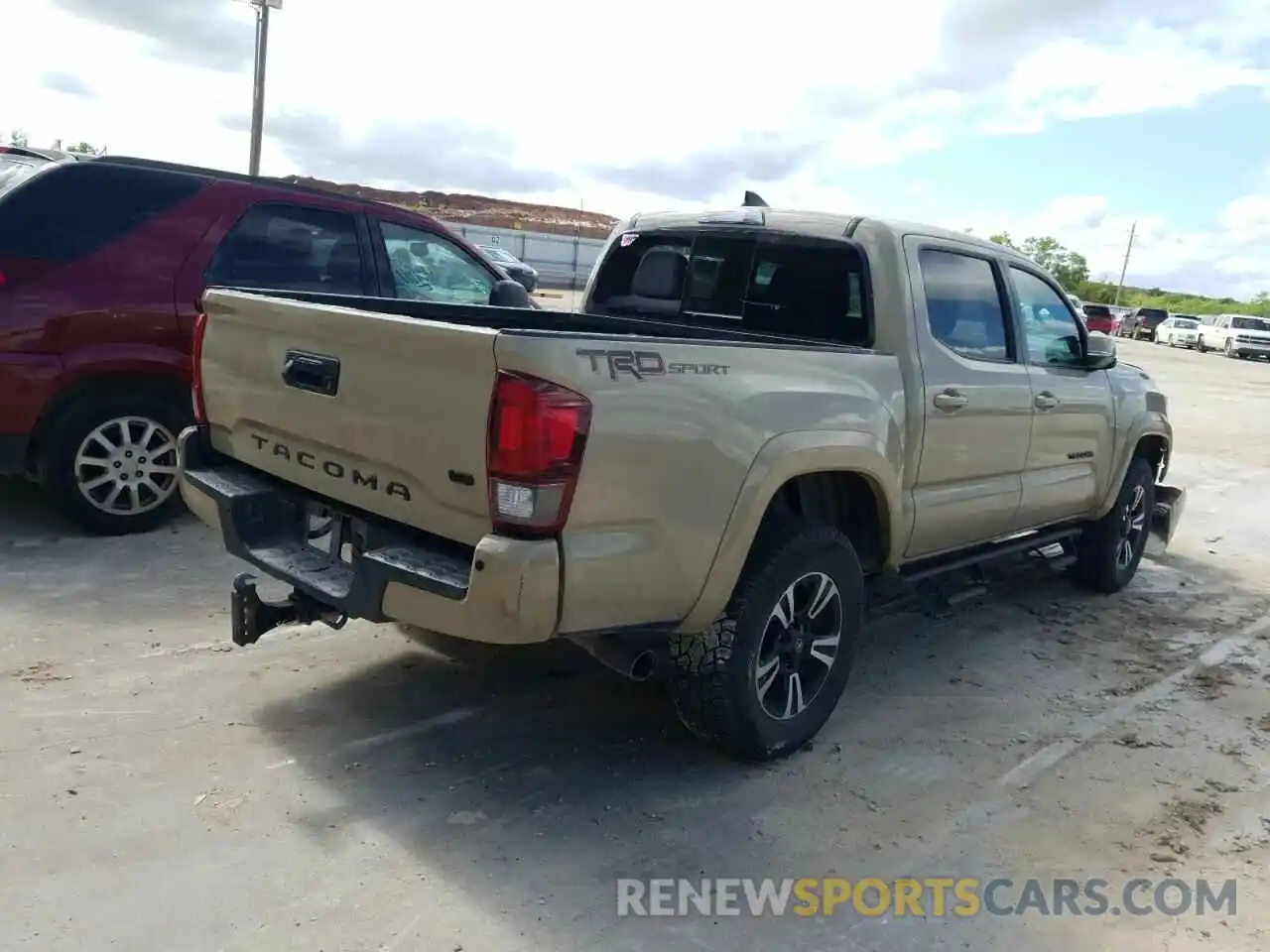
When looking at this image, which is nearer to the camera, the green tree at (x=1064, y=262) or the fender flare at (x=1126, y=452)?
the fender flare at (x=1126, y=452)

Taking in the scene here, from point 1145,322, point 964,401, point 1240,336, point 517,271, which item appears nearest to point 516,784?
point 964,401

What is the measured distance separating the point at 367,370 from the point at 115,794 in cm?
150

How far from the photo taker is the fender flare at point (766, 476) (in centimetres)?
336

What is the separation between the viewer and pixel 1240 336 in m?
39.8

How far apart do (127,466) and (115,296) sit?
2.86 feet

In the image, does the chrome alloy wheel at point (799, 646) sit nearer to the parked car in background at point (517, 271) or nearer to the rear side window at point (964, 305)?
the rear side window at point (964, 305)

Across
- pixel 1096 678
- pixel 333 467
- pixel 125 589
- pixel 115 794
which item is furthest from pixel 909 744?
pixel 125 589

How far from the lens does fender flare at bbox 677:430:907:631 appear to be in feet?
11.0

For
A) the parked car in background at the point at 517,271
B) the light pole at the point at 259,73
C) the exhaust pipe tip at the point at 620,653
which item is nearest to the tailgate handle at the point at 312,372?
the exhaust pipe tip at the point at 620,653

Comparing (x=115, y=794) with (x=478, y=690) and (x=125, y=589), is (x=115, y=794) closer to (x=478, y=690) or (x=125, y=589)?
(x=478, y=690)

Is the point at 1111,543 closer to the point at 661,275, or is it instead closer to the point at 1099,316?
the point at 661,275

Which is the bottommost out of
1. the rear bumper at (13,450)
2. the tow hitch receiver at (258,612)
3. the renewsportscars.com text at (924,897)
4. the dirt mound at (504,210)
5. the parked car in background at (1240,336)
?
the renewsportscars.com text at (924,897)

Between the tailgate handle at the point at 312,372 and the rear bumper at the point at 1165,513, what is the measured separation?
550cm

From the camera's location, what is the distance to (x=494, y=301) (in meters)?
6.51
